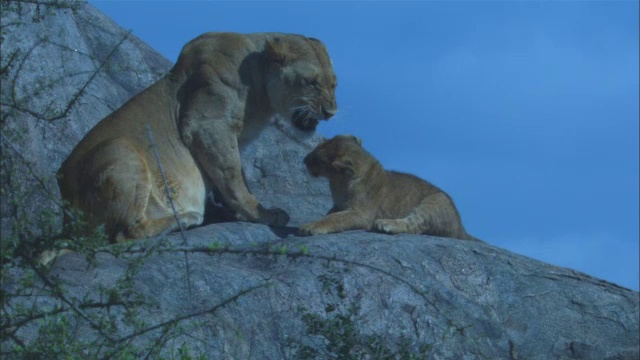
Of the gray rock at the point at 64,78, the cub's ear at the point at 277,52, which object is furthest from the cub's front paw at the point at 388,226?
the gray rock at the point at 64,78

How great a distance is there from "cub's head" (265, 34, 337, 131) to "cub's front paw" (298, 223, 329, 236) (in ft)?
3.97

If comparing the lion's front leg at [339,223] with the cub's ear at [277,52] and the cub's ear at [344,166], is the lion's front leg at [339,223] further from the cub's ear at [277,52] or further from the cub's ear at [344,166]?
the cub's ear at [277,52]

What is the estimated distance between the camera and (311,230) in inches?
372

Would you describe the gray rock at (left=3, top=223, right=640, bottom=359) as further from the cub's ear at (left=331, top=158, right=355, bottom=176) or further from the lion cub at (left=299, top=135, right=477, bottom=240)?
the cub's ear at (left=331, top=158, right=355, bottom=176)

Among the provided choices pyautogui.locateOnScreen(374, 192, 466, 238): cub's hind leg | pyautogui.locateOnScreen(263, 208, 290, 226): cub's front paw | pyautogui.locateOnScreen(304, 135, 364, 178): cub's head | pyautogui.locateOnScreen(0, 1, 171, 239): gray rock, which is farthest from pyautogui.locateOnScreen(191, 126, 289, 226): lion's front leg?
pyautogui.locateOnScreen(0, 1, 171, 239): gray rock

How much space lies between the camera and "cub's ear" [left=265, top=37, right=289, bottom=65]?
10.3 meters

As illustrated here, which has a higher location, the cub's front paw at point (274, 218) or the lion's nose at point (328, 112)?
the lion's nose at point (328, 112)

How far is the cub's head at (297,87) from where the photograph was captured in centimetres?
1030

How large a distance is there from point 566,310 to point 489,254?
0.73 meters

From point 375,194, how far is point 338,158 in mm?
427

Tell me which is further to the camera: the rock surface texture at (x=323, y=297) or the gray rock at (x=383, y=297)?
the gray rock at (x=383, y=297)

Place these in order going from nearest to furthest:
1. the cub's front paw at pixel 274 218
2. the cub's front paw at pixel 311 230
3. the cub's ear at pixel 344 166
A: the cub's front paw at pixel 311 230 < the cub's front paw at pixel 274 218 < the cub's ear at pixel 344 166

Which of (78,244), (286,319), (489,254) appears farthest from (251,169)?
(78,244)

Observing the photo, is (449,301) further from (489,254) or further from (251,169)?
(251,169)
